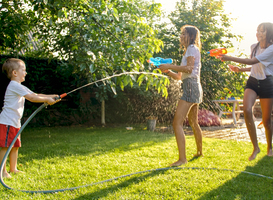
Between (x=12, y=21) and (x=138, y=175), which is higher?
(x=12, y=21)

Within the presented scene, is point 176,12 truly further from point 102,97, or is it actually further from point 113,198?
point 113,198

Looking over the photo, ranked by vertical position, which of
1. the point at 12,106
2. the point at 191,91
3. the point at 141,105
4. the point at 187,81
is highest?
the point at 187,81

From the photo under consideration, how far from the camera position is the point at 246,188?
2.41 metres

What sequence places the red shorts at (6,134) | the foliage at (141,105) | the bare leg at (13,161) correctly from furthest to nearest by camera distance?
the foliage at (141,105) → the bare leg at (13,161) → the red shorts at (6,134)

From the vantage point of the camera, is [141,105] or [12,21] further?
[141,105]

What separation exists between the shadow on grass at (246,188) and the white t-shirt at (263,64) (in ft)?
4.14

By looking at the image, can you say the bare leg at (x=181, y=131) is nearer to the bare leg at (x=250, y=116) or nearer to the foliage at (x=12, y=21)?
the bare leg at (x=250, y=116)

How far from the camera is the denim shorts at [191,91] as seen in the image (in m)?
3.29

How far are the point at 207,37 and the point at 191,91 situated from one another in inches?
277

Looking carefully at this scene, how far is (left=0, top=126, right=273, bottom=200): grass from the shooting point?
2.31 metres

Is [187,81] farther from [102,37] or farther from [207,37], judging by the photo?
[207,37]

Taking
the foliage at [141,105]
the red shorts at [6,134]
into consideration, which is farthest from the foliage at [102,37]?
the foliage at [141,105]

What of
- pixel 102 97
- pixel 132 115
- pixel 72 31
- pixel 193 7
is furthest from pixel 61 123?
pixel 193 7

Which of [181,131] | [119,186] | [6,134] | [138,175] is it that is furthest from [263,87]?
[6,134]
